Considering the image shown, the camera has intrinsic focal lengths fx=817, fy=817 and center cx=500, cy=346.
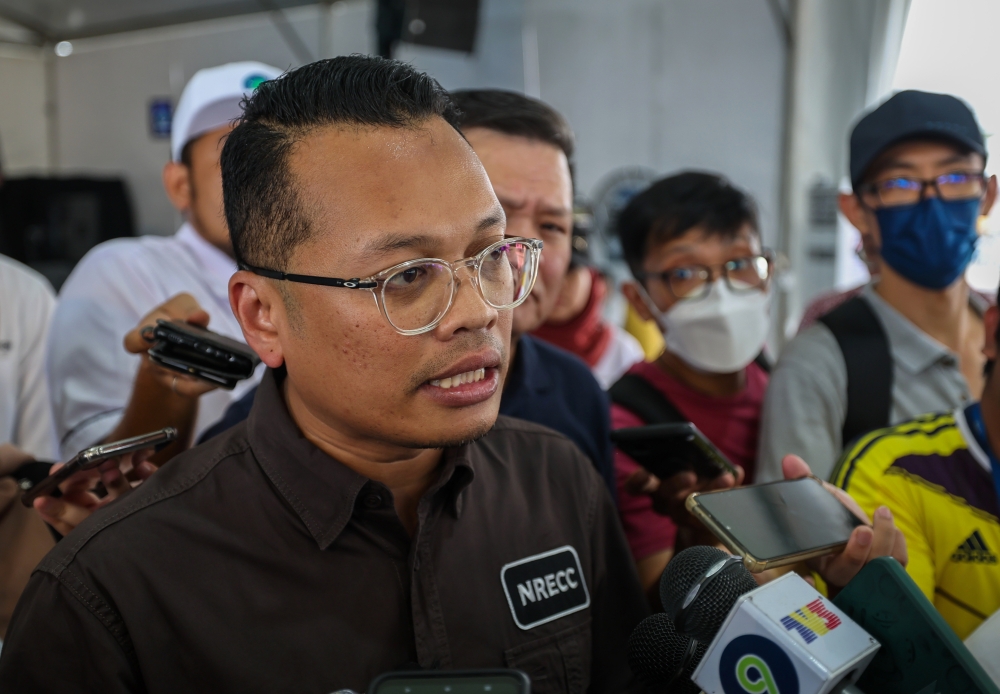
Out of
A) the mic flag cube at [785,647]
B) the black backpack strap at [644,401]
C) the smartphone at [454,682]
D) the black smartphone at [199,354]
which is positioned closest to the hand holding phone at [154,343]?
the black smartphone at [199,354]

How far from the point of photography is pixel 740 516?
Answer: 1215mm

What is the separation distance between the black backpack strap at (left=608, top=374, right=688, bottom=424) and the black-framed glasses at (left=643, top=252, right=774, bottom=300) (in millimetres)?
286

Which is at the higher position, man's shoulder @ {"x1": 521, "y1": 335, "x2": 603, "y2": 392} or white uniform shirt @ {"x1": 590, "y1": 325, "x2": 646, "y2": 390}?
man's shoulder @ {"x1": 521, "y1": 335, "x2": 603, "y2": 392}

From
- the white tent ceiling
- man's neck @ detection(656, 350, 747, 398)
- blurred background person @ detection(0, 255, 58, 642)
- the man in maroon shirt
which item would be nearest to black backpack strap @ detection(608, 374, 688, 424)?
the man in maroon shirt

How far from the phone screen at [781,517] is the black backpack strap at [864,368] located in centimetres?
70

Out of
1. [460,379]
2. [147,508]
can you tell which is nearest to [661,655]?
[460,379]

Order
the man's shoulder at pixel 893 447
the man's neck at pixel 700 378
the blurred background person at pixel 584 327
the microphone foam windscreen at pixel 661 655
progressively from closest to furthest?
the microphone foam windscreen at pixel 661 655 < the man's shoulder at pixel 893 447 < the man's neck at pixel 700 378 < the blurred background person at pixel 584 327

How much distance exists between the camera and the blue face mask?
2.11 meters

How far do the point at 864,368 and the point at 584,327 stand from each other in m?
1.47

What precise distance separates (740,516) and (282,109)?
0.91m

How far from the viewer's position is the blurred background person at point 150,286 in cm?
214

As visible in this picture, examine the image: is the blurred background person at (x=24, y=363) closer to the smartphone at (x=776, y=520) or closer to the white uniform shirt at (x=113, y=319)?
the white uniform shirt at (x=113, y=319)

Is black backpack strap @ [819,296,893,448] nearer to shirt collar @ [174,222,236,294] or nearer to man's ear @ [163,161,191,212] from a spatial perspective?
shirt collar @ [174,222,236,294]

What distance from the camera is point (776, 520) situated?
123cm
